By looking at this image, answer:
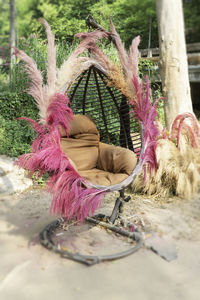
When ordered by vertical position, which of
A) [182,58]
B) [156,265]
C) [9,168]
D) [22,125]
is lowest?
[156,265]

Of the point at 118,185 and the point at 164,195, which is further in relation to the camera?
the point at 164,195

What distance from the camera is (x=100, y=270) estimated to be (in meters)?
2.37

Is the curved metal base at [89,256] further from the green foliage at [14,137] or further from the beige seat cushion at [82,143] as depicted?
the green foliage at [14,137]

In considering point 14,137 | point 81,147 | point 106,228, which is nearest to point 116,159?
point 81,147

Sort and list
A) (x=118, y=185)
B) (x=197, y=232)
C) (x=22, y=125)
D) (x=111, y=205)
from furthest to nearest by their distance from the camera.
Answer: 1. (x=22, y=125)
2. (x=111, y=205)
3. (x=197, y=232)
4. (x=118, y=185)

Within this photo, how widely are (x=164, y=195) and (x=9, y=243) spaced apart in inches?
77.9

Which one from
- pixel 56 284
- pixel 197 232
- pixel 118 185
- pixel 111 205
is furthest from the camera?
pixel 111 205

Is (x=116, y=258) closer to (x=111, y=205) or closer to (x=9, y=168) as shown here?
(x=111, y=205)

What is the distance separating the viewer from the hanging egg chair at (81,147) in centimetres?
252

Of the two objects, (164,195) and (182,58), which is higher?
(182,58)

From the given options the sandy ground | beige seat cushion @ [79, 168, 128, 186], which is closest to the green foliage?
the sandy ground

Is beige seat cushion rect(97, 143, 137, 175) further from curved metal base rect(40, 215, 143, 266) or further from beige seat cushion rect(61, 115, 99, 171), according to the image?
curved metal base rect(40, 215, 143, 266)

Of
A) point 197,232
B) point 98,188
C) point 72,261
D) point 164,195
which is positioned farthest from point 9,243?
point 164,195

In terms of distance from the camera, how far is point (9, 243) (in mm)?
2746
